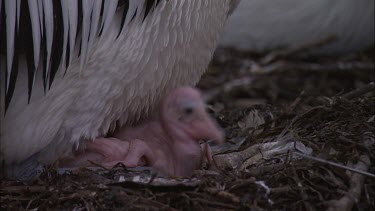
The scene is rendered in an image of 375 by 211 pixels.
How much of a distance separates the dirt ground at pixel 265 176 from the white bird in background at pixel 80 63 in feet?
0.45

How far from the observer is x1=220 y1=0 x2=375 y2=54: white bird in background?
556 centimetres

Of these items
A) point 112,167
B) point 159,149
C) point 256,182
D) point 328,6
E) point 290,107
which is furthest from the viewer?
point 328,6

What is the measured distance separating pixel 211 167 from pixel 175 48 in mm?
426

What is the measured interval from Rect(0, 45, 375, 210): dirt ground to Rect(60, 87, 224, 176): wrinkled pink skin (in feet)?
0.27

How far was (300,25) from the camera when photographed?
5645 mm

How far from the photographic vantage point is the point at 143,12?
10.2 ft

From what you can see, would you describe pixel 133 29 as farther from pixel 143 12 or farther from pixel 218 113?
pixel 218 113

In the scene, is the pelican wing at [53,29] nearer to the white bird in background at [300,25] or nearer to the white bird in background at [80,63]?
the white bird in background at [80,63]

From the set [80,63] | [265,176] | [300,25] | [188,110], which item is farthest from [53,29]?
[300,25]

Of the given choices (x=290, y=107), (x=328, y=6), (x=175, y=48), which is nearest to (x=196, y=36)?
(x=175, y=48)

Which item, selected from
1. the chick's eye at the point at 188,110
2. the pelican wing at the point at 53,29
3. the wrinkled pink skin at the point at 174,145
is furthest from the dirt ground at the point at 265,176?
the pelican wing at the point at 53,29

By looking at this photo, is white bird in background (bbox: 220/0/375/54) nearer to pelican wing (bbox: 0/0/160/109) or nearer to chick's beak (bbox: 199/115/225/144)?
chick's beak (bbox: 199/115/225/144)

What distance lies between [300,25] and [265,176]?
109 inches

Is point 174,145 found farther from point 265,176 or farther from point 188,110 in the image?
point 265,176
